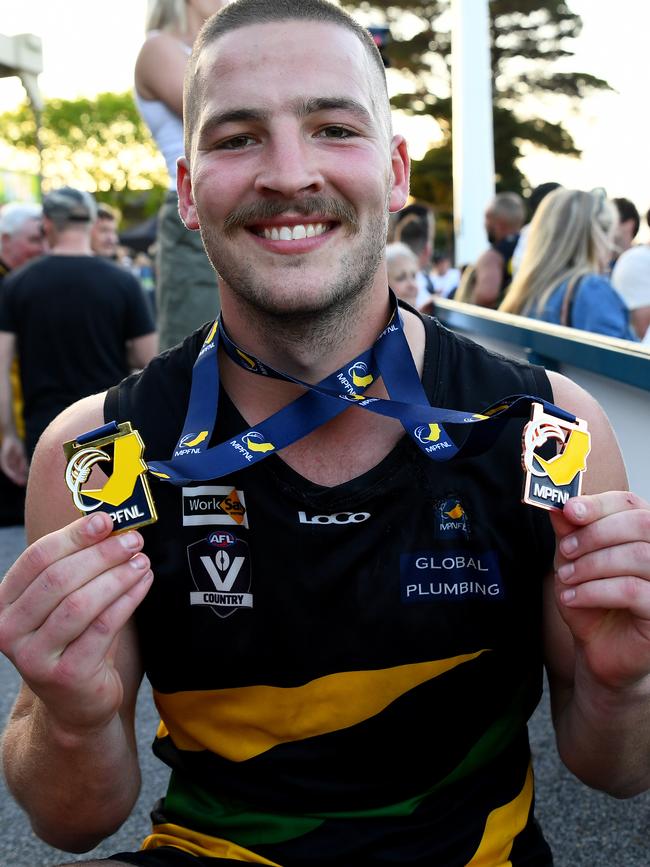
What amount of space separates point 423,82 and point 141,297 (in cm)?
3234

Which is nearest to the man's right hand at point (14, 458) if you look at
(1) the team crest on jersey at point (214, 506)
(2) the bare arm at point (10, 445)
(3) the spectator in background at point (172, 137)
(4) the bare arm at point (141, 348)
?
(2) the bare arm at point (10, 445)

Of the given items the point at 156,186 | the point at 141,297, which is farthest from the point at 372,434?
the point at 156,186

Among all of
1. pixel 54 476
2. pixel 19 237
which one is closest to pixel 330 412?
pixel 54 476

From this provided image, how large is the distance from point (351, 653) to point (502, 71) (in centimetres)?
3762

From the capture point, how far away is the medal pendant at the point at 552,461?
1385mm

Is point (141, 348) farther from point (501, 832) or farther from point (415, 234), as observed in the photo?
point (501, 832)

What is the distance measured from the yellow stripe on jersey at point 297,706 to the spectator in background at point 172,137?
2186 millimetres

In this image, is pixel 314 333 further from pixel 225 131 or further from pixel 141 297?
pixel 141 297

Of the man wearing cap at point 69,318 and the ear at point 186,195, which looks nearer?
the ear at point 186,195

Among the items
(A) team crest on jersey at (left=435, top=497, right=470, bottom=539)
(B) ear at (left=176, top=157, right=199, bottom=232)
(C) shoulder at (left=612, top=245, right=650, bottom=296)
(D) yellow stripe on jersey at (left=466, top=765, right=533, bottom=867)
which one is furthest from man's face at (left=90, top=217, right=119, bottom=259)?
(D) yellow stripe on jersey at (left=466, top=765, right=533, bottom=867)

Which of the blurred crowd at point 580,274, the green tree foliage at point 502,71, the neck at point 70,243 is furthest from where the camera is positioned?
the green tree foliage at point 502,71

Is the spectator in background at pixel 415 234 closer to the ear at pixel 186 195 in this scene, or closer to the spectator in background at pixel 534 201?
the spectator in background at pixel 534 201

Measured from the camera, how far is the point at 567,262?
495cm

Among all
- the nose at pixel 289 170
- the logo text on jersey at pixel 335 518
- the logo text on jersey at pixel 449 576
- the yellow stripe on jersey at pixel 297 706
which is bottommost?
the yellow stripe on jersey at pixel 297 706
